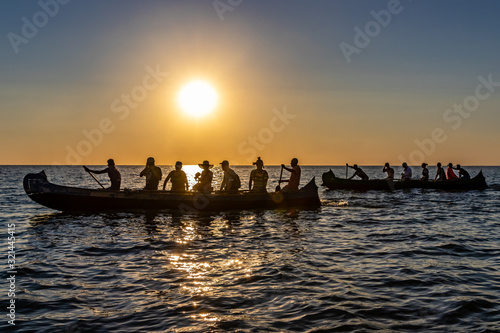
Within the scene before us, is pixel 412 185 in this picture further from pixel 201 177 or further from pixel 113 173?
pixel 113 173

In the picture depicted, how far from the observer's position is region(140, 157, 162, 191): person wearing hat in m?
19.9

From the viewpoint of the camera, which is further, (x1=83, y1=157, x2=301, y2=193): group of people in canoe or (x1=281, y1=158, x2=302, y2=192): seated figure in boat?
(x1=281, y1=158, x2=302, y2=192): seated figure in boat

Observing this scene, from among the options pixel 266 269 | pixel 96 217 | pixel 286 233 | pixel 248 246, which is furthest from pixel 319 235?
pixel 96 217

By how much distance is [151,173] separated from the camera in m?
20.4

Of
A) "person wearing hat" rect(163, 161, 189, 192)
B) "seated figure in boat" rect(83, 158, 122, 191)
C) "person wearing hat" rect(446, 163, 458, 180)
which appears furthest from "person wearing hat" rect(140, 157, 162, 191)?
"person wearing hat" rect(446, 163, 458, 180)

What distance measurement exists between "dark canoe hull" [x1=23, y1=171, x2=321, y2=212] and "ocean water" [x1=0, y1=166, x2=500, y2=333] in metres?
2.43

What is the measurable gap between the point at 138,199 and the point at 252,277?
1234cm

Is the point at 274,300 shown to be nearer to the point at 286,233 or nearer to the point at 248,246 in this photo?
the point at 248,246

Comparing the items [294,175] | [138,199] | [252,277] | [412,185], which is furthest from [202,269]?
[412,185]

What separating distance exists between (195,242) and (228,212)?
26.6ft

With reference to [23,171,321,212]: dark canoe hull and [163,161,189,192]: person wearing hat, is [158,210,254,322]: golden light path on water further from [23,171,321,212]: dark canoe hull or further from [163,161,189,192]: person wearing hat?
[163,161,189,192]: person wearing hat

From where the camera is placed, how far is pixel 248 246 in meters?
12.5

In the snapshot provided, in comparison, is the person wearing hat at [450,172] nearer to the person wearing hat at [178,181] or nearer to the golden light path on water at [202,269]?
the person wearing hat at [178,181]

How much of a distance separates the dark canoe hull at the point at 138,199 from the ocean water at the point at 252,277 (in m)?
2.43
